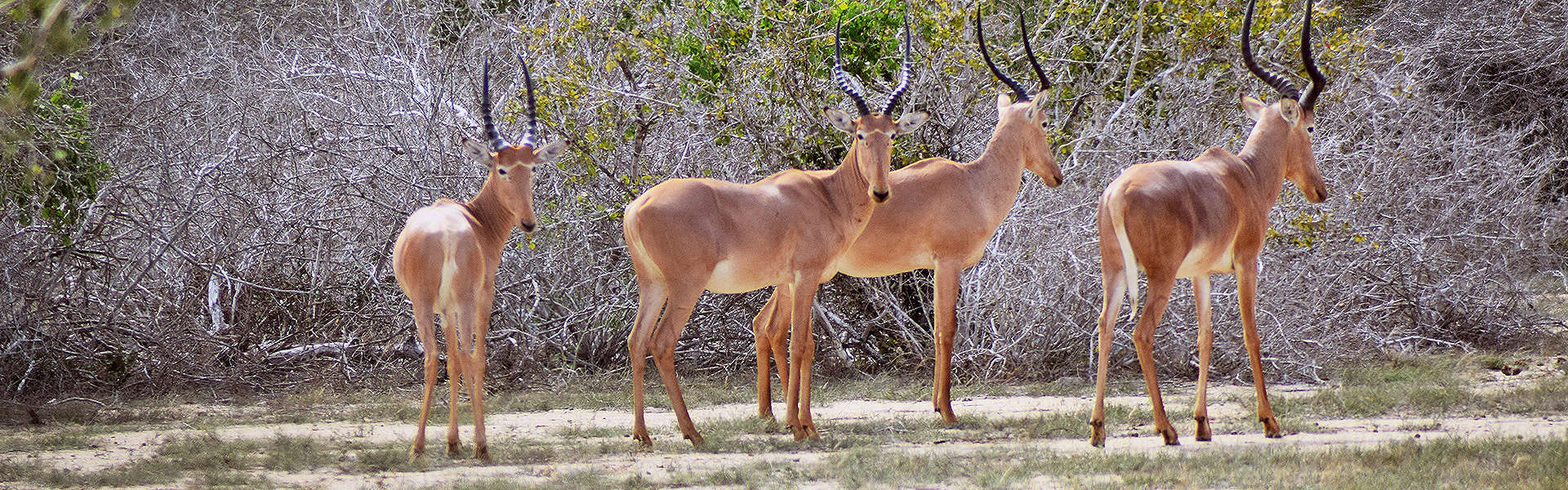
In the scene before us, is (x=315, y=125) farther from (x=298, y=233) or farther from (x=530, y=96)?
(x=530, y=96)

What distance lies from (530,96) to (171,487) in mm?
2695

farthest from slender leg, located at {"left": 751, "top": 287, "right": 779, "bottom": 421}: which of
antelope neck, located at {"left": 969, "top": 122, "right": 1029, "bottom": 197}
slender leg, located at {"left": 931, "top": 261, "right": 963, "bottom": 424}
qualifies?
antelope neck, located at {"left": 969, "top": 122, "right": 1029, "bottom": 197}

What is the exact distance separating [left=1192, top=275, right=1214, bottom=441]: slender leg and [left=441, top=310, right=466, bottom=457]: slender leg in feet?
12.4

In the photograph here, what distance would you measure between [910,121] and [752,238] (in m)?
1.23

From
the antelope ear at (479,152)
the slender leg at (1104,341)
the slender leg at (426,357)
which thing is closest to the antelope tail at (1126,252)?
the slender leg at (1104,341)

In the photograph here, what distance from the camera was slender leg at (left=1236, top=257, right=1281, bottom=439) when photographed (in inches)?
301

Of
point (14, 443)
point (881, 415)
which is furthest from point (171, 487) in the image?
point (881, 415)

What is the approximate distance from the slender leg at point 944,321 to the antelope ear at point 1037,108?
43.5 inches

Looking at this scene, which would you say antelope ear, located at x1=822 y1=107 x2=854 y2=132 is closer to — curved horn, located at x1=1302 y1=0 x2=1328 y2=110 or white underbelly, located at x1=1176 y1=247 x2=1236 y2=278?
white underbelly, located at x1=1176 y1=247 x2=1236 y2=278

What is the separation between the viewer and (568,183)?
11.6m

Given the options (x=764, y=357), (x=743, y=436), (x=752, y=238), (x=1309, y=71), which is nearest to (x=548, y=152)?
(x=752, y=238)

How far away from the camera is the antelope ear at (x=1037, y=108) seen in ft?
30.3

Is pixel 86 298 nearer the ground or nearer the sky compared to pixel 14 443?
nearer the sky

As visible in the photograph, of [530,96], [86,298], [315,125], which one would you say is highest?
[315,125]
